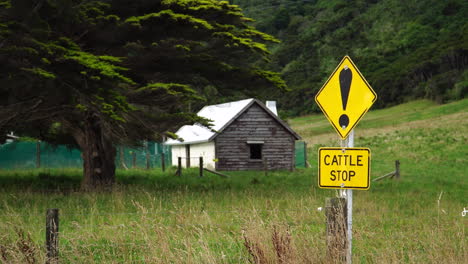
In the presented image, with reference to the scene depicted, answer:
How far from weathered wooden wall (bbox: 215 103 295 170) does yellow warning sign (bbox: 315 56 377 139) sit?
31169 millimetres

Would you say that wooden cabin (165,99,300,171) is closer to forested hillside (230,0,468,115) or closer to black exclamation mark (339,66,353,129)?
black exclamation mark (339,66,353,129)

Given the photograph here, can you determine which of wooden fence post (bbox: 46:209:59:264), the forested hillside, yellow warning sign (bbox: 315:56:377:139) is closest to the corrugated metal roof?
yellow warning sign (bbox: 315:56:377:139)

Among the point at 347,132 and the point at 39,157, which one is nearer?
the point at 347,132

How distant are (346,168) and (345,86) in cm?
112

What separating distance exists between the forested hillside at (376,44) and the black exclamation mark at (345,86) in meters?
84.8

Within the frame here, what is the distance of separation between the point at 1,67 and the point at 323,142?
48901mm

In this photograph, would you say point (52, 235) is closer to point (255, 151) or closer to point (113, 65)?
point (113, 65)

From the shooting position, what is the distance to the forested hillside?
101m

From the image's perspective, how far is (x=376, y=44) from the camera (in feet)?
438

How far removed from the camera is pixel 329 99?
7.99 meters

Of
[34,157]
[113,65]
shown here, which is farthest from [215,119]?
[113,65]

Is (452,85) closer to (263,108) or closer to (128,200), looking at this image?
(263,108)

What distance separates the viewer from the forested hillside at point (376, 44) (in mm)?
100688

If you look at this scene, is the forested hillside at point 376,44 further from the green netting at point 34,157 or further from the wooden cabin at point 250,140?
the green netting at point 34,157
